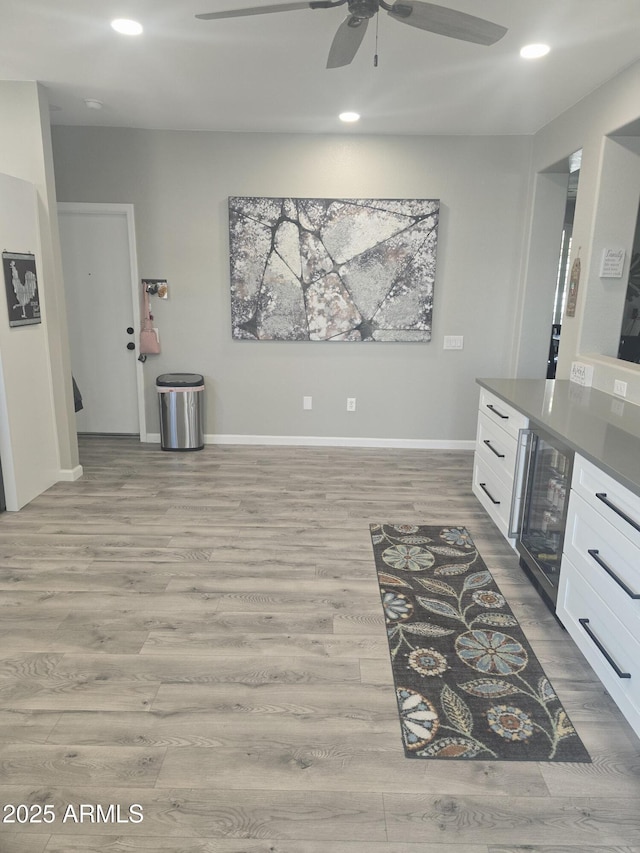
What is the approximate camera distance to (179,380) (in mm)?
4891

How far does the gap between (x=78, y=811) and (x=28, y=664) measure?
2.52 feet

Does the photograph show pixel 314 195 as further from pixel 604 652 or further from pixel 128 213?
pixel 604 652

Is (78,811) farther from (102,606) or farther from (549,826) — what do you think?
(549,826)

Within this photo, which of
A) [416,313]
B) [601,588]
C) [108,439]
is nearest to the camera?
[601,588]

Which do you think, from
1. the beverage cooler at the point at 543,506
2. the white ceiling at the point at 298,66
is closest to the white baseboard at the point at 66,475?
the white ceiling at the point at 298,66

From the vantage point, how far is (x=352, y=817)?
1.59m

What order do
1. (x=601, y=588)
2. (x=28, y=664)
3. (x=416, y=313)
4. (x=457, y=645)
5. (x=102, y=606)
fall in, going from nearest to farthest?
1. (x=601, y=588)
2. (x=28, y=664)
3. (x=457, y=645)
4. (x=102, y=606)
5. (x=416, y=313)

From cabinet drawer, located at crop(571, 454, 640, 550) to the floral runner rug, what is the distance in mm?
705

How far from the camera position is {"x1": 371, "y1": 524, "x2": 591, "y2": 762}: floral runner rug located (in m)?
1.86

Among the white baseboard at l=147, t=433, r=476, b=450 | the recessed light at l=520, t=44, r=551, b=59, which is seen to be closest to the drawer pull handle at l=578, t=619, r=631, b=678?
the recessed light at l=520, t=44, r=551, b=59

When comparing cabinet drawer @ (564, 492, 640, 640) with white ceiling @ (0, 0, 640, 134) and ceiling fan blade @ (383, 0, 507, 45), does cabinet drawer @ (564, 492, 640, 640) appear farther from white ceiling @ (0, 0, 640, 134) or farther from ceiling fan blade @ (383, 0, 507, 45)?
white ceiling @ (0, 0, 640, 134)

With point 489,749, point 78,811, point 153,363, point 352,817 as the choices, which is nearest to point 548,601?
point 489,749

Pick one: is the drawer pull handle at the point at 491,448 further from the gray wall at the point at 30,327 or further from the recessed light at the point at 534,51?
the gray wall at the point at 30,327

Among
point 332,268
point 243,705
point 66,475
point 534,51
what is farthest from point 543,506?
point 66,475
